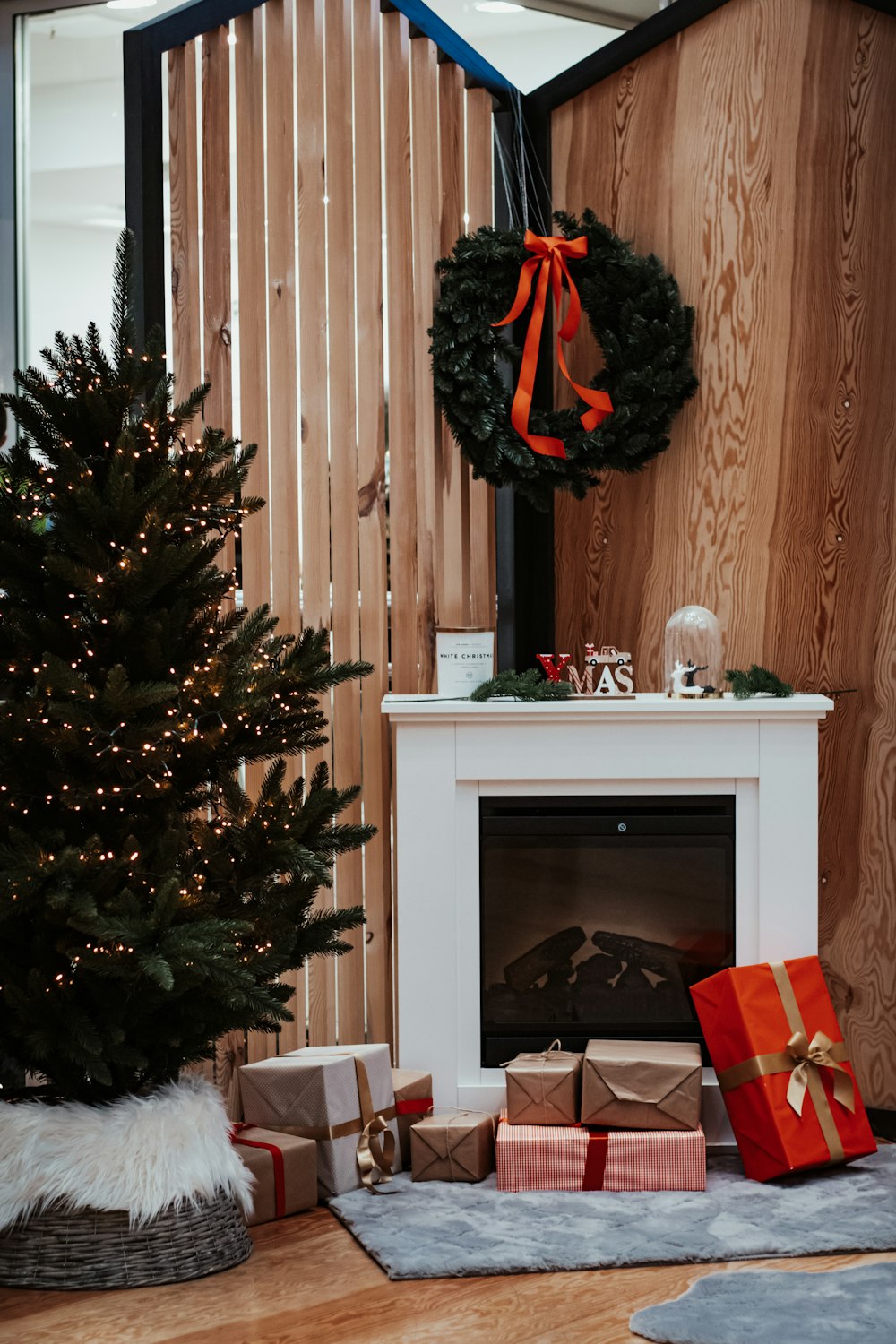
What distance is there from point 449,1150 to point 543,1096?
0.23 m

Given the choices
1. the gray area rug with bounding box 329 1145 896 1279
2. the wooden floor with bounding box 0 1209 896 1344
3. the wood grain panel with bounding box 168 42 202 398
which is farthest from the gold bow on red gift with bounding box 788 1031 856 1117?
the wood grain panel with bounding box 168 42 202 398

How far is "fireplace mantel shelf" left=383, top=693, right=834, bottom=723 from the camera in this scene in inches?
121

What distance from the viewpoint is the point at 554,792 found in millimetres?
3160

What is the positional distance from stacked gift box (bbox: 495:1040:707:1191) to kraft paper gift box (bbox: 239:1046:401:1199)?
0.27 m

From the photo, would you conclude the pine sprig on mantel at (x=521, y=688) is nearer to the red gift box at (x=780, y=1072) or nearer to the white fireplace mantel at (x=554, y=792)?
the white fireplace mantel at (x=554, y=792)

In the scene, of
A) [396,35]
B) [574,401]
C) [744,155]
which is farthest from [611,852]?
[396,35]

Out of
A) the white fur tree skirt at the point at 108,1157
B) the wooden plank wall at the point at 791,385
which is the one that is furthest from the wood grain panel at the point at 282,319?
the white fur tree skirt at the point at 108,1157

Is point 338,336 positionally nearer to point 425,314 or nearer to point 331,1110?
point 425,314

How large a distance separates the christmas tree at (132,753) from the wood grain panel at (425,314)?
85 centimetres

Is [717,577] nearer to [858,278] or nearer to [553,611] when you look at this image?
[553,611]

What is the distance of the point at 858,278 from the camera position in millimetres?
3287

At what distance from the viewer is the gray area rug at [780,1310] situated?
2137 mm

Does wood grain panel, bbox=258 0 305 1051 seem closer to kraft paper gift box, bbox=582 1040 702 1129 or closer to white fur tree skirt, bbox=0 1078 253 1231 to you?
kraft paper gift box, bbox=582 1040 702 1129

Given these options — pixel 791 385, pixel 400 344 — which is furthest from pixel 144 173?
pixel 791 385
